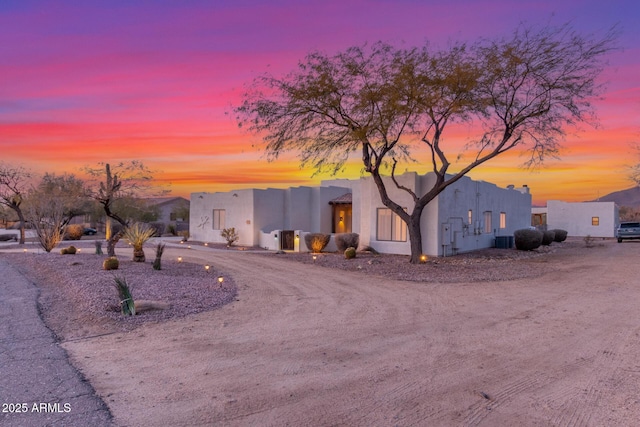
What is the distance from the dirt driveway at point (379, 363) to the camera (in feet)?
12.7

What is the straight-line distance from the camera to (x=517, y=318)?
24.4 ft

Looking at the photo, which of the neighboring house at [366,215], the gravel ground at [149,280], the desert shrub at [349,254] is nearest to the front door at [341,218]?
the neighboring house at [366,215]

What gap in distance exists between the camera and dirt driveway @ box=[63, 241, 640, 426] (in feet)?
12.7

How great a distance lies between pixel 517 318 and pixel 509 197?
20874 mm

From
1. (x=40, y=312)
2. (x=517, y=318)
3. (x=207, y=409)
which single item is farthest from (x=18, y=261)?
(x=517, y=318)

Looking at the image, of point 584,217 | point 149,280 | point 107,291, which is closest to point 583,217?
point 584,217

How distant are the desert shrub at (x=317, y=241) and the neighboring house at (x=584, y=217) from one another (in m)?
25.6

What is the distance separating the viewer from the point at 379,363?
5.11 m

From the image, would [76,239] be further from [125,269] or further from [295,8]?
[295,8]

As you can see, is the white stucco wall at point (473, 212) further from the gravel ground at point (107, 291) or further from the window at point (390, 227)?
the gravel ground at point (107, 291)

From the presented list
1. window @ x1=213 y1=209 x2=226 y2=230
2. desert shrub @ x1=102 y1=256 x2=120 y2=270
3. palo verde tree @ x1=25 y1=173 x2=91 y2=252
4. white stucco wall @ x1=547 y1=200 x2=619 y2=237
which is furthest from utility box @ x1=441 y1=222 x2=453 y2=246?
white stucco wall @ x1=547 y1=200 x2=619 y2=237

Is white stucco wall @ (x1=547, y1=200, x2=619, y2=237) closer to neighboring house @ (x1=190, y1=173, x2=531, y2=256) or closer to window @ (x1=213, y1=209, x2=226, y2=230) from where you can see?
neighboring house @ (x1=190, y1=173, x2=531, y2=256)

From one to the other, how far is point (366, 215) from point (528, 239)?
28.6ft

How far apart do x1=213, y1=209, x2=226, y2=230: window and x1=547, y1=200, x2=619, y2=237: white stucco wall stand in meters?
30.0
